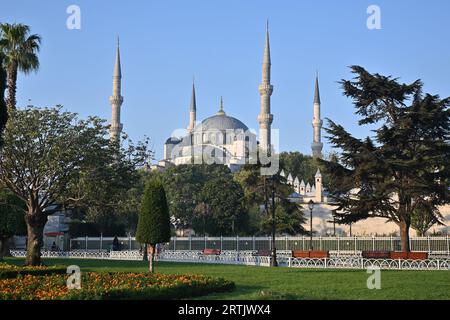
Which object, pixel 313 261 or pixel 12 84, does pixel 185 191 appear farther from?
pixel 313 261

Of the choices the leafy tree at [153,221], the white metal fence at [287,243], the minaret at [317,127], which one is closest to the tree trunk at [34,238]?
the leafy tree at [153,221]

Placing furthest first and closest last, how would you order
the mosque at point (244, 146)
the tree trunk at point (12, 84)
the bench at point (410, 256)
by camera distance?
the mosque at point (244, 146) → the tree trunk at point (12, 84) → the bench at point (410, 256)

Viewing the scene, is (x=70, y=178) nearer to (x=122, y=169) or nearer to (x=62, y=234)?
(x=122, y=169)

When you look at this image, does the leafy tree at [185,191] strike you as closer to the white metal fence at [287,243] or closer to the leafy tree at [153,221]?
the white metal fence at [287,243]

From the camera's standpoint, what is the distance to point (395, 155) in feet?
91.7

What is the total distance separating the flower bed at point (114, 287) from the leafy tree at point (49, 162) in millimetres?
8874

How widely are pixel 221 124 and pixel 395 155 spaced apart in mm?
71439

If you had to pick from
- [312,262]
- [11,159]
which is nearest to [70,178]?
[11,159]

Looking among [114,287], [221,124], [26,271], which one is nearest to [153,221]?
[26,271]

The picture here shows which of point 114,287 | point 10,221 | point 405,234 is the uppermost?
point 10,221

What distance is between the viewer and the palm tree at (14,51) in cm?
2811

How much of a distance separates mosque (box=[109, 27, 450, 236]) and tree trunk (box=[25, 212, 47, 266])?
25310mm

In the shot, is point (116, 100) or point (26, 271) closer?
point (26, 271)

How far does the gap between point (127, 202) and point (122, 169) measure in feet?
4.23
